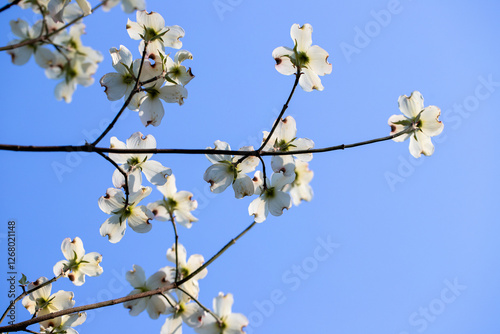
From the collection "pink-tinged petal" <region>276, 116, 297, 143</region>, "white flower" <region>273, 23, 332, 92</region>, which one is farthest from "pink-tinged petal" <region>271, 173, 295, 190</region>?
"white flower" <region>273, 23, 332, 92</region>

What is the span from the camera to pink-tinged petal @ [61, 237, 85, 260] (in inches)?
49.0

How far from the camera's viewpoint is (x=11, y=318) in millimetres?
1352

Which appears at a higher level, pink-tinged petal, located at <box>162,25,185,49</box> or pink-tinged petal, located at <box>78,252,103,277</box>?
pink-tinged petal, located at <box>162,25,185,49</box>

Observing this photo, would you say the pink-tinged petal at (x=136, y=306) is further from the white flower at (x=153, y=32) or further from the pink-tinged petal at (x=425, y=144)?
the pink-tinged petal at (x=425, y=144)

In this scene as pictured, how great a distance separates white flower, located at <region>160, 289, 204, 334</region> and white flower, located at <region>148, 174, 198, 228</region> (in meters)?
0.19

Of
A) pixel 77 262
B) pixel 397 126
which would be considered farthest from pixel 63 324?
pixel 397 126

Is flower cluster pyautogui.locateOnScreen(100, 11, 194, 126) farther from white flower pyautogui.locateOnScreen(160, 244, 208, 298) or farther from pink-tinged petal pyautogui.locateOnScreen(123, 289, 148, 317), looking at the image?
pink-tinged petal pyautogui.locateOnScreen(123, 289, 148, 317)

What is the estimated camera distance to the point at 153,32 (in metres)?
1.21

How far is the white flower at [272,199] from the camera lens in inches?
50.0

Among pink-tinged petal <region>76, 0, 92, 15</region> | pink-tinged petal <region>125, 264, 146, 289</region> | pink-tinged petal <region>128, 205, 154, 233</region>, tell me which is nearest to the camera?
pink-tinged petal <region>76, 0, 92, 15</region>

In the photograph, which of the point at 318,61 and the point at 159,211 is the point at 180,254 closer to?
the point at 159,211

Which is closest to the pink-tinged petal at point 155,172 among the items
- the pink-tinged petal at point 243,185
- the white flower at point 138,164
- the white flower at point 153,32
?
the white flower at point 138,164

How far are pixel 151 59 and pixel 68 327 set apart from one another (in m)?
0.83

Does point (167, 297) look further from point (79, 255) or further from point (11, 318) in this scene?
point (11, 318)
